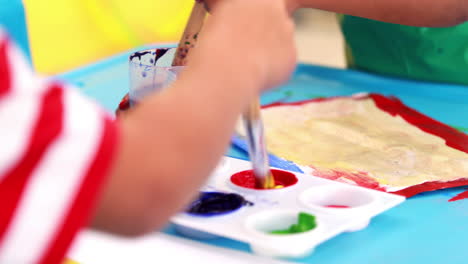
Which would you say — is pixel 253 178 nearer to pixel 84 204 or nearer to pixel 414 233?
pixel 414 233

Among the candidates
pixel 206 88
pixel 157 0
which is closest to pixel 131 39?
pixel 157 0

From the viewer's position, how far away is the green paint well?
522 millimetres

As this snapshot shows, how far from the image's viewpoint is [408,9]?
702 mm

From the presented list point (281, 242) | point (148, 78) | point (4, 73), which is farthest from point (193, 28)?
point (4, 73)

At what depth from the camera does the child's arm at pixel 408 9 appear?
0.69m

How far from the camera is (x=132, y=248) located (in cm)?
54

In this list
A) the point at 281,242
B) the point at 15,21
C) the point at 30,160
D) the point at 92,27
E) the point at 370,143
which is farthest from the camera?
the point at 92,27

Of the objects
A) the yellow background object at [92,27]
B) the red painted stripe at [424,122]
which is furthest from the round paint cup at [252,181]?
the yellow background object at [92,27]

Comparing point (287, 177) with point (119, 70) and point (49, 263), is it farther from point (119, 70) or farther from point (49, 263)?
point (119, 70)

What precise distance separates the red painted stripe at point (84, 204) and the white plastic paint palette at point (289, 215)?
206mm

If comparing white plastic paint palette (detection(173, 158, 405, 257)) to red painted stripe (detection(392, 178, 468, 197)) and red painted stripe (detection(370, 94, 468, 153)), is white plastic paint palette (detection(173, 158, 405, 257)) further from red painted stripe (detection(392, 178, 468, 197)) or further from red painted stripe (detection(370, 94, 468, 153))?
red painted stripe (detection(370, 94, 468, 153))

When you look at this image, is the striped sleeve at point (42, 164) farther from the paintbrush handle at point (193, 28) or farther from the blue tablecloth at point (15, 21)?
the blue tablecloth at point (15, 21)

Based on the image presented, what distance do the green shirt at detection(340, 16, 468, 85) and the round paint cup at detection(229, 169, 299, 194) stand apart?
0.49m

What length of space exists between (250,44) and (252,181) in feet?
0.76
